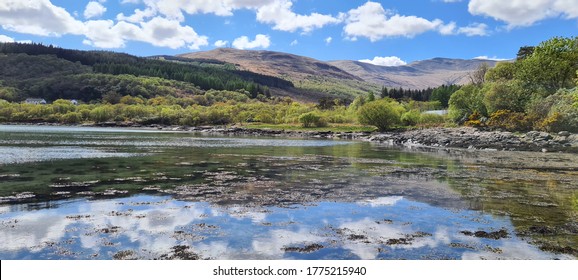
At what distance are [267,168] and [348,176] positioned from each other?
27.5 feet

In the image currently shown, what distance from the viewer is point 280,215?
63.5 ft

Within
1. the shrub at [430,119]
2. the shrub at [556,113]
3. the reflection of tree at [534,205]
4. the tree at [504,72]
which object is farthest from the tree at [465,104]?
the reflection of tree at [534,205]

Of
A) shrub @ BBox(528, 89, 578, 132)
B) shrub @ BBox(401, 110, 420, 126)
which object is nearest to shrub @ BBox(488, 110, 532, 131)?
shrub @ BBox(528, 89, 578, 132)

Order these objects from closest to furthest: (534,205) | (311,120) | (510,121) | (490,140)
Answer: (534,205) < (490,140) < (510,121) < (311,120)

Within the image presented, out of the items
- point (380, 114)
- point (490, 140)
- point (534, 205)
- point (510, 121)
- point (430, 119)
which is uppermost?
point (380, 114)

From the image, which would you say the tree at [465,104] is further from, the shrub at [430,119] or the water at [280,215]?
the water at [280,215]

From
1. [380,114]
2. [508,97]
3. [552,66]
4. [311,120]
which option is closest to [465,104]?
[508,97]

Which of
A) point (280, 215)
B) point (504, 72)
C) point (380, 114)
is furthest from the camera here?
point (380, 114)

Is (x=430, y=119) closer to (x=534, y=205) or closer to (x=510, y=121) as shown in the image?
(x=510, y=121)

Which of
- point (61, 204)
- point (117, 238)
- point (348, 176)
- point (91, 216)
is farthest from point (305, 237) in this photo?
point (348, 176)

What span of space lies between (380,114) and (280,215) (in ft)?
366

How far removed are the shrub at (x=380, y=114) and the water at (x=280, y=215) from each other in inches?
3632

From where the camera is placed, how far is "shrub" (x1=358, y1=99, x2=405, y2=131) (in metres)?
127

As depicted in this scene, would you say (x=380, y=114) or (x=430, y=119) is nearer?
(x=380, y=114)
